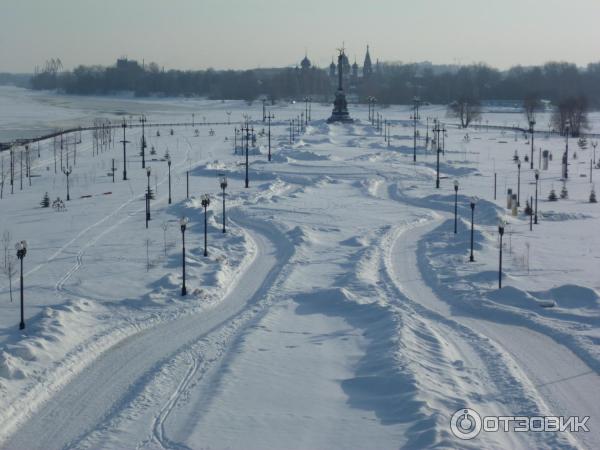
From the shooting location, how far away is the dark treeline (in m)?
137

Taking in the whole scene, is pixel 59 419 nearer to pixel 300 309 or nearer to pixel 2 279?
pixel 300 309

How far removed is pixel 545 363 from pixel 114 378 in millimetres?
7455

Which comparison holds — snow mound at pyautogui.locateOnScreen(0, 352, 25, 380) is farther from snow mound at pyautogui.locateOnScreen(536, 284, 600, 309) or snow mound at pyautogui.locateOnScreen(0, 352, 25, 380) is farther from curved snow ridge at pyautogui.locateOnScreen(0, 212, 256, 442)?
snow mound at pyautogui.locateOnScreen(536, 284, 600, 309)

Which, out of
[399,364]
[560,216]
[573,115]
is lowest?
[399,364]

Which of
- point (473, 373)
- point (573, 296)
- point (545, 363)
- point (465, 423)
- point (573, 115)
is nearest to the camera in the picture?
point (465, 423)

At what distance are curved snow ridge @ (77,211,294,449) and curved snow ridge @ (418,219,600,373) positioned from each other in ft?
14.5

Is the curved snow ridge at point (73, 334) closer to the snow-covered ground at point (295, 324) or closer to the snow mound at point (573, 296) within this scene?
the snow-covered ground at point (295, 324)

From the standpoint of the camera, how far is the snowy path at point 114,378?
12.5 meters

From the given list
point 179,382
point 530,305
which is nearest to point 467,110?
point 530,305

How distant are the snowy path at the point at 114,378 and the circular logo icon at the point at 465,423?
4.04m

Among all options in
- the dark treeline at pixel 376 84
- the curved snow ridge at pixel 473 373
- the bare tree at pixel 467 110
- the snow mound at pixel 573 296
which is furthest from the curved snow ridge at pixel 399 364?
the dark treeline at pixel 376 84

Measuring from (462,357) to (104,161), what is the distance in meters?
40.9

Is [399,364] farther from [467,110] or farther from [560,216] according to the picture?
[467,110]

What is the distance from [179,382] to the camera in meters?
14.5
